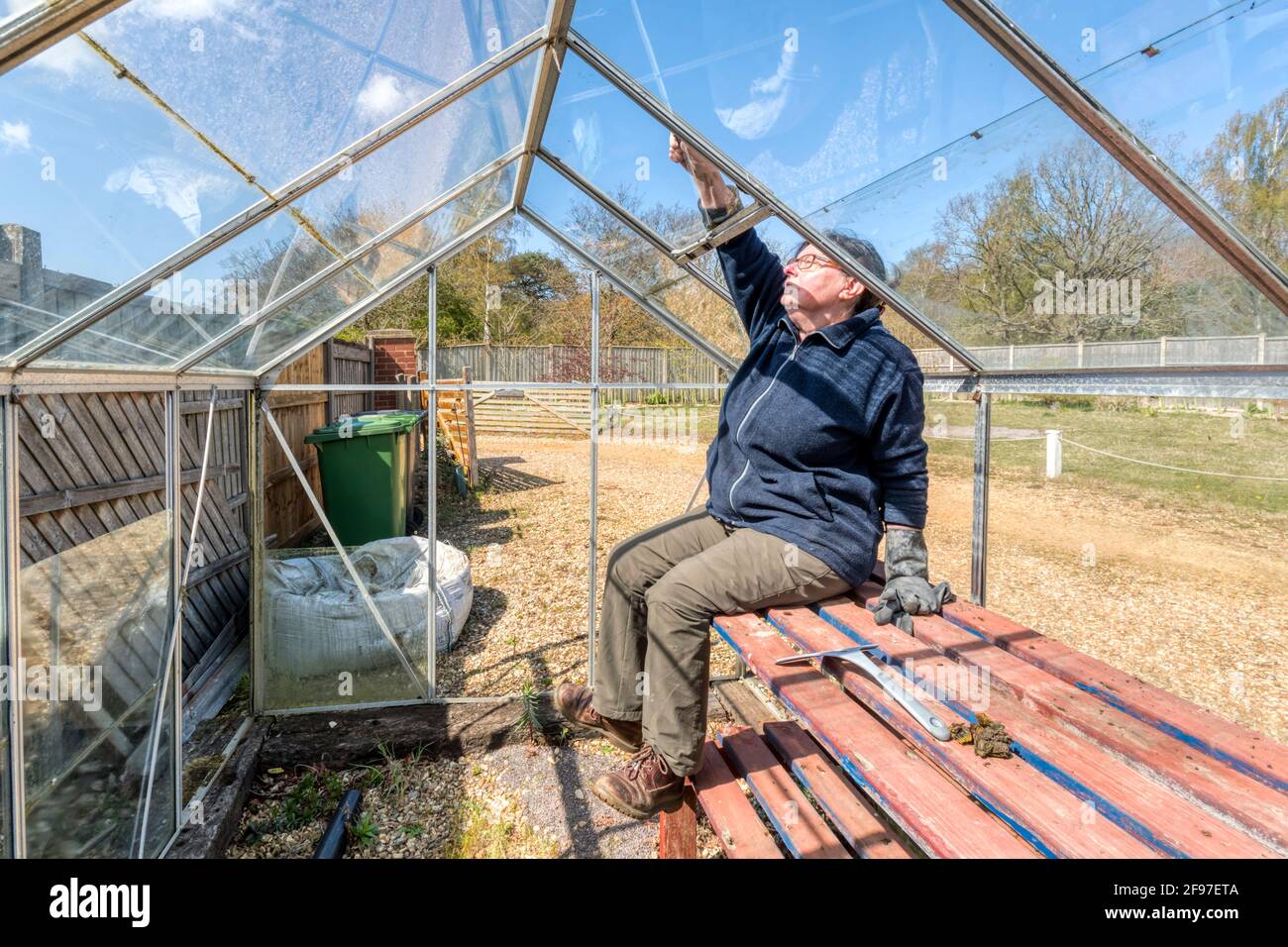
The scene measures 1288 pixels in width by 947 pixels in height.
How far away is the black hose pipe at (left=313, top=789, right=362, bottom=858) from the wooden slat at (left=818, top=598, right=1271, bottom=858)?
7.95 feet

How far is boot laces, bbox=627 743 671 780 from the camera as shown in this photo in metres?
2.10

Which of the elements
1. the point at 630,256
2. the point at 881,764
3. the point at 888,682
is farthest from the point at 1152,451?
the point at 881,764

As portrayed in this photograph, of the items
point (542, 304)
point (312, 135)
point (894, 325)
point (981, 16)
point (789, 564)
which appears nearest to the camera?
point (981, 16)

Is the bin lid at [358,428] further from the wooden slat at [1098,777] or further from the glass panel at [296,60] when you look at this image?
the wooden slat at [1098,777]

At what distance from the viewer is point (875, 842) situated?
6.06 ft

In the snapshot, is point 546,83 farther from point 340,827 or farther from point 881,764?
point 340,827

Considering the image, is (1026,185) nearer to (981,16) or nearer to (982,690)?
(981,16)

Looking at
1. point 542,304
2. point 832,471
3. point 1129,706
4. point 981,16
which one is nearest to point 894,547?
point 832,471

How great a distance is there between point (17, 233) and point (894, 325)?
2.86m

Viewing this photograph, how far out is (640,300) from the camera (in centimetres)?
389

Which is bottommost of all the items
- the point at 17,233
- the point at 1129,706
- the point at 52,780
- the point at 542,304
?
the point at 52,780

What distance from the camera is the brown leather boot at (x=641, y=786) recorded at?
A: 6.77 feet

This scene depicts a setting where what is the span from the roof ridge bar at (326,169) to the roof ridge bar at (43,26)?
0.97 metres

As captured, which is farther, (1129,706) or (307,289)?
(307,289)
